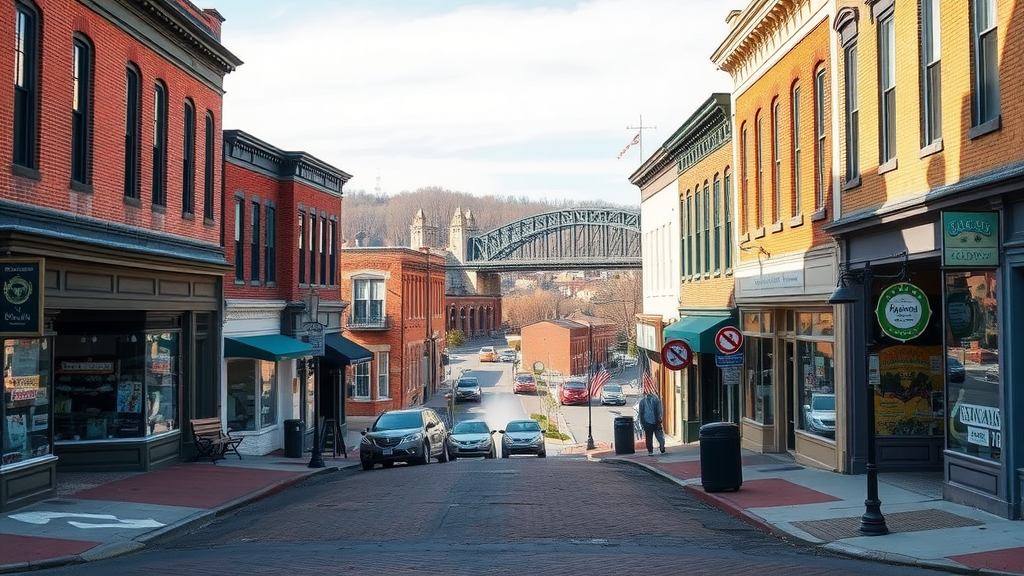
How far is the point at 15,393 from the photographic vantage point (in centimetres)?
1541

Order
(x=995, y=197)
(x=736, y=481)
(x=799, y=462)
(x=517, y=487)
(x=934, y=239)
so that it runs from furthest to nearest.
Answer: (x=799, y=462), (x=517, y=487), (x=736, y=481), (x=934, y=239), (x=995, y=197)

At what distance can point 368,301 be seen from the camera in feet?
176

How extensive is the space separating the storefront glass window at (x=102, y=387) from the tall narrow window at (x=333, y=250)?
1639 centimetres

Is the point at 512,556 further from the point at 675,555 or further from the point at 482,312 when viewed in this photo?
the point at 482,312

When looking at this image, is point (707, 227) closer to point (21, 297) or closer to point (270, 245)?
point (270, 245)

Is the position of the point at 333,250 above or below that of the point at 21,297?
above

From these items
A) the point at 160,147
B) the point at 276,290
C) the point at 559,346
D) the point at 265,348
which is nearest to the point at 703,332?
the point at 265,348

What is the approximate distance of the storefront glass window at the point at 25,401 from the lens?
49.7ft

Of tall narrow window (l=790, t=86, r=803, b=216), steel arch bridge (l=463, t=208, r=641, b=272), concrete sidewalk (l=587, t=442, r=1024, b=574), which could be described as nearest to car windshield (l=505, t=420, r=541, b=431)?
concrete sidewalk (l=587, t=442, r=1024, b=574)

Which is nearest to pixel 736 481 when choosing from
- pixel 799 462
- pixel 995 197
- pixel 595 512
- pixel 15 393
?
pixel 595 512

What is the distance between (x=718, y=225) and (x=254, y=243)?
12.8m

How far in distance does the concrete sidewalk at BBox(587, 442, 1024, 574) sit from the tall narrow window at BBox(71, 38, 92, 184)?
38.7ft

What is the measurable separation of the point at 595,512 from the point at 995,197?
6.77 meters

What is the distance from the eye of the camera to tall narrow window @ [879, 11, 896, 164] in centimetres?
1677
